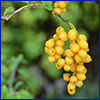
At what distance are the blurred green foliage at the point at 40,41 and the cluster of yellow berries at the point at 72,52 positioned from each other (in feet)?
5.58

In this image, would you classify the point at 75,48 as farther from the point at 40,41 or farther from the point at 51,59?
the point at 40,41

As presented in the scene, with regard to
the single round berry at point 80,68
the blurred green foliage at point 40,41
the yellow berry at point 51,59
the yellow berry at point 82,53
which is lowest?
the blurred green foliage at point 40,41

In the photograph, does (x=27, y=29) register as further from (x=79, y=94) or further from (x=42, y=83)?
(x=79, y=94)

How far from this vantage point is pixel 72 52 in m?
0.96

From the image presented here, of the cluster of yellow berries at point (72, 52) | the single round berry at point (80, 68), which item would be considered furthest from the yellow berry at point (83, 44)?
the single round berry at point (80, 68)

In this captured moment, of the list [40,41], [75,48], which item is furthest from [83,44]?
[40,41]

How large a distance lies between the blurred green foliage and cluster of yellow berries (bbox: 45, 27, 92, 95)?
67.0 inches

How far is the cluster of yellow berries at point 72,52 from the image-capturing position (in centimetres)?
94

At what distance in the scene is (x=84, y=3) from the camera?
9.36 ft

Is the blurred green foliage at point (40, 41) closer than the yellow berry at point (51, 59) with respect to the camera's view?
No

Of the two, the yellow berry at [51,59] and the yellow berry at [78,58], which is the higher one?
the yellow berry at [51,59]

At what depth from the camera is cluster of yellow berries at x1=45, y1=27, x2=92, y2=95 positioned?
0.94m

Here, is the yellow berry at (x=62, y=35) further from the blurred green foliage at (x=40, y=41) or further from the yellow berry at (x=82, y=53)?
the blurred green foliage at (x=40, y=41)

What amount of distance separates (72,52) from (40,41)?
77.3 inches
